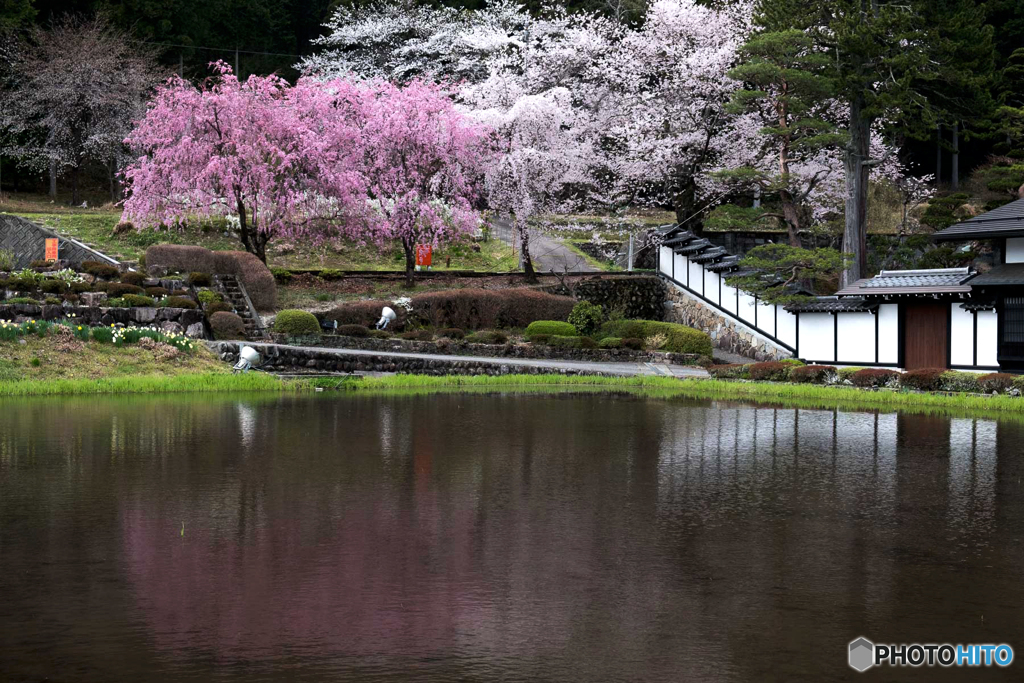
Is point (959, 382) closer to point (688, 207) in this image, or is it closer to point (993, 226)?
point (993, 226)

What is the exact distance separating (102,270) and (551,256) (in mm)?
19216

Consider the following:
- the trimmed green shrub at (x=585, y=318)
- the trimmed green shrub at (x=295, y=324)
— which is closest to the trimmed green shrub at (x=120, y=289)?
the trimmed green shrub at (x=295, y=324)

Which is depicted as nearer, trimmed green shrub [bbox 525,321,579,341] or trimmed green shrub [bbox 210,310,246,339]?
trimmed green shrub [bbox 210,310,246,339]

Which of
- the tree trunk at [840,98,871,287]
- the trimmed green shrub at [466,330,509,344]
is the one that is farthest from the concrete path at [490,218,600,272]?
the tree trunk at [840,98,871,287]

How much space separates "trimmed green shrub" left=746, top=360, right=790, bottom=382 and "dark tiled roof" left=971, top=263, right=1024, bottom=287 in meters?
5.52

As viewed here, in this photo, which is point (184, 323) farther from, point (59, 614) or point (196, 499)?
point (59, 614)

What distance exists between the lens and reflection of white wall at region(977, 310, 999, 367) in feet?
92.0

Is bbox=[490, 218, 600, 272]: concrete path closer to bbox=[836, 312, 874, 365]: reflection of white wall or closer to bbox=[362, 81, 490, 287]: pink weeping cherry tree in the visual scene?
bbox=[362, 81, 490, 287]: pink weeping cherry tree

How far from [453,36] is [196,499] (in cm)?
4881

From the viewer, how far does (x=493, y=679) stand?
21.5 ft

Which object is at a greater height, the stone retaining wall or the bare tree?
the bare tree

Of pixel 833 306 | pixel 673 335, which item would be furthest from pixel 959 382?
pixel 673 335

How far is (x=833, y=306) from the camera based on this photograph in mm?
31797

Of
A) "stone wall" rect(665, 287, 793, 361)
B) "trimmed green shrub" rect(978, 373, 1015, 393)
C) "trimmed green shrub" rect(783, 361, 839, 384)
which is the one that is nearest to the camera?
"trimmed green shrub" rect(978, 373, 1015, 393)
